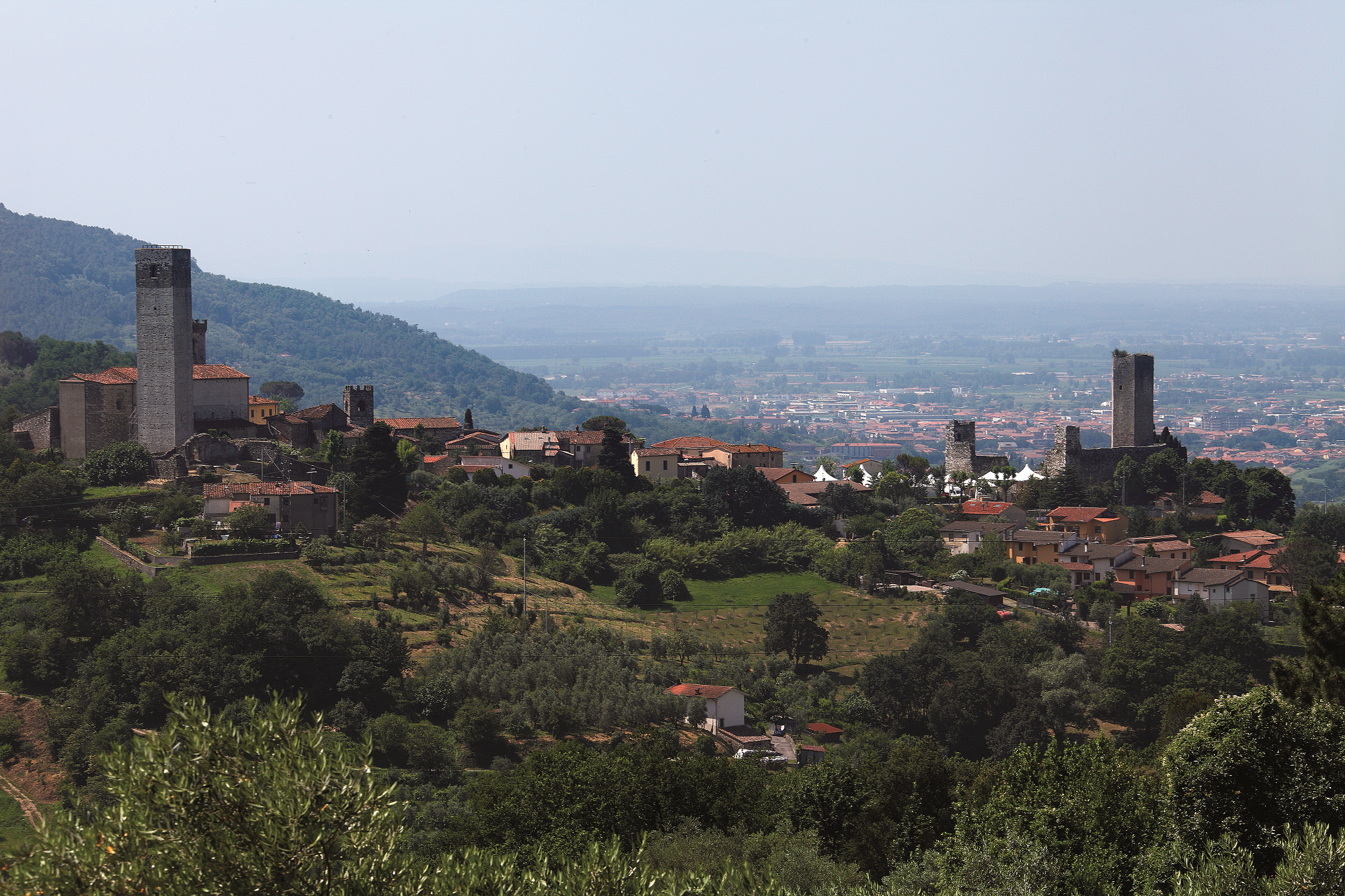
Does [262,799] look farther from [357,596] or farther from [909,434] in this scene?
[909,434]

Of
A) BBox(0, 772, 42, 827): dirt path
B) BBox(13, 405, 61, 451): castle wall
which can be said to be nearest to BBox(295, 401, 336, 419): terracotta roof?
BBox(13, 405, 61, 451): castle wall

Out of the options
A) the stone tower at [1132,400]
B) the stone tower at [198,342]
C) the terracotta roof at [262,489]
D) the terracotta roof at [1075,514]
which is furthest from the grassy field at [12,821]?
the stone tower at [1132,400]

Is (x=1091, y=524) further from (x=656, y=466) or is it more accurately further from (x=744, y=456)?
(x=656, y=466)

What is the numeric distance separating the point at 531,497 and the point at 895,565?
11.0 metres

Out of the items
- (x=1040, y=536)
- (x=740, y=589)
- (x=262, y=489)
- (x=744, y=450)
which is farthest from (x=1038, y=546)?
(x=262, y=489)

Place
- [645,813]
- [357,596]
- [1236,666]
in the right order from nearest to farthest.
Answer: [645,813]
[357,596]
[1236,666]

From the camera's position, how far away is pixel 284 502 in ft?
102

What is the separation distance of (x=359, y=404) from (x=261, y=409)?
3281 millimetres

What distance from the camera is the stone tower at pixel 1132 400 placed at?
1944 inches

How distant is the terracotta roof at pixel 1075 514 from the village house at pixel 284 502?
76.4 feet

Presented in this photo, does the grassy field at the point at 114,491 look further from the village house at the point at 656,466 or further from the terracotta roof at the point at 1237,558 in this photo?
the terracotta roof at the point at 1237,558

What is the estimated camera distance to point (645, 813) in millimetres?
17906

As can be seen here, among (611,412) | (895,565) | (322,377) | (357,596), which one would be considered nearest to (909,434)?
(611,412)

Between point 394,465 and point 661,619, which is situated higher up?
point 394,465
